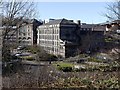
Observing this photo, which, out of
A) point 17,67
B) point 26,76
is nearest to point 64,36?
point 17,67

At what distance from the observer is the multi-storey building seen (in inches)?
1049

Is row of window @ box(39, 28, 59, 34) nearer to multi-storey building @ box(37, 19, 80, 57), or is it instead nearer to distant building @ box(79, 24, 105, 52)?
multi-storey building @ box(37, 19, 80, 57)

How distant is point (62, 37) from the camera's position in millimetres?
28000

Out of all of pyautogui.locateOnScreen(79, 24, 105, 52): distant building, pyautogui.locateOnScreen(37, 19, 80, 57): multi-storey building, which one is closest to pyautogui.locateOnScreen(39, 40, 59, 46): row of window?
pyautogui.locateOnScreen(37, 19, 80, 57): multi-storey building

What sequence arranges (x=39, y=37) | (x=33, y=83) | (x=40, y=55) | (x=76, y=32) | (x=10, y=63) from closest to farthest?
(x=33, y=83) < (x=10, y=63) < (x=40, y=55) < (x=76, y=32) < (x=39, y=37)

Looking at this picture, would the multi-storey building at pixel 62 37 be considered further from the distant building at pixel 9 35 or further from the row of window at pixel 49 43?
the distant building at pixel 9 35

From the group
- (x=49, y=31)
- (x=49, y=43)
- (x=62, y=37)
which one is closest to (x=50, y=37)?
(x=49, y=43)

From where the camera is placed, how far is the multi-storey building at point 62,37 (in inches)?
1049

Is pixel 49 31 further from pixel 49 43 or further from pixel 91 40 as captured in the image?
pixel 91 40

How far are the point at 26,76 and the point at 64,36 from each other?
21.5 m

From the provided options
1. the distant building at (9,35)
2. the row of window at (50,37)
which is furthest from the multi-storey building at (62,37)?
the distant building at (9,35)

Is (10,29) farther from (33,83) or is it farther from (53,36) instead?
(53,36)

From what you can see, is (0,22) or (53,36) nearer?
(0,22)

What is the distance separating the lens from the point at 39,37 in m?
31.5
